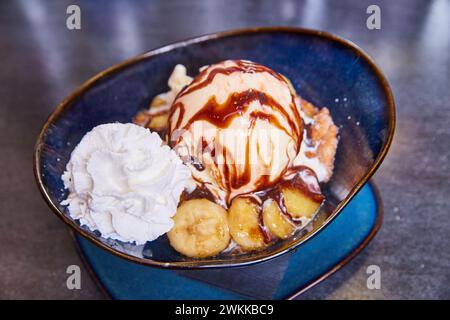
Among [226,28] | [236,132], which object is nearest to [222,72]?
[236,132]

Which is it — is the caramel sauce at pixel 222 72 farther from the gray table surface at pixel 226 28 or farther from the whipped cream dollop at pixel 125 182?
the gray table surface at pixel 226 28

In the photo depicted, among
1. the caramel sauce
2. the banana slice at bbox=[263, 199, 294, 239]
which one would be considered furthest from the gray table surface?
the caramel sauce

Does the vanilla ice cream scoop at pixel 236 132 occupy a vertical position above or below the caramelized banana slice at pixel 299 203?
above

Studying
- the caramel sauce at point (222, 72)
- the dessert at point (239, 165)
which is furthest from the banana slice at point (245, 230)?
the caramel sauce at point (222, 72)

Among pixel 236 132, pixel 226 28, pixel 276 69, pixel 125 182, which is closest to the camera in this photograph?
pixel 125 182

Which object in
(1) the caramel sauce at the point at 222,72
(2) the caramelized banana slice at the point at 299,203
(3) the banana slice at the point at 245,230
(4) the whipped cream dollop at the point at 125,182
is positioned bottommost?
(3) the banana slice at the point at 245,230

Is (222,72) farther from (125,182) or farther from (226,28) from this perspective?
(226,28)

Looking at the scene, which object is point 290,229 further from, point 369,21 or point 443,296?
point 369,21
